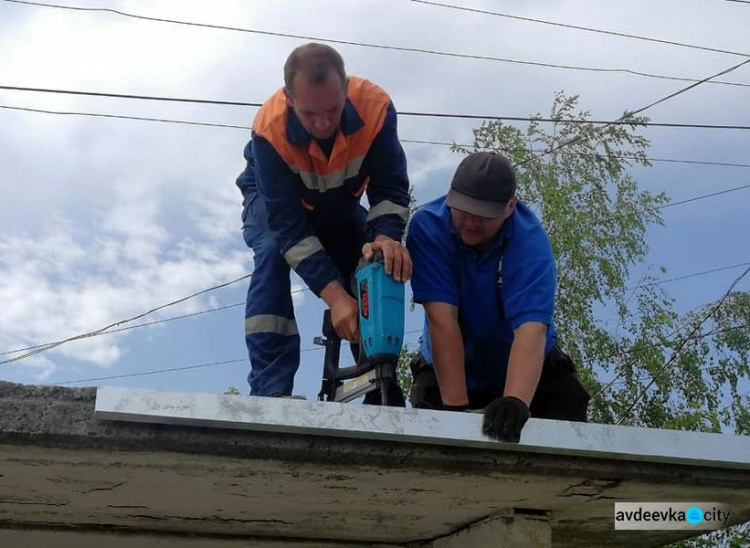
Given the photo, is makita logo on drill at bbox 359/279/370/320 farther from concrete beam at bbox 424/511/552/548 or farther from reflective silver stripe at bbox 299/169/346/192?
concrete beam at bbox 424/511/552/548

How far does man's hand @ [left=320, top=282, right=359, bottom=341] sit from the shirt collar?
562mm

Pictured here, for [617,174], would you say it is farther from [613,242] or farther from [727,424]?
[727,424]

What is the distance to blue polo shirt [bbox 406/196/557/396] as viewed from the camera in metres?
3.49

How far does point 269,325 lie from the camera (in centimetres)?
393

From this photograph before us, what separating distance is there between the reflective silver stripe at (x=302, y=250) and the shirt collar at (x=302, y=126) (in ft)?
1.24

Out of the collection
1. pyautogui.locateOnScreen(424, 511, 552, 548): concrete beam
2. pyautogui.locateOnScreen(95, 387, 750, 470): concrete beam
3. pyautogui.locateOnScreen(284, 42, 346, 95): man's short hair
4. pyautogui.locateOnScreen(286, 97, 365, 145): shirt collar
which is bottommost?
pyautogui.locateOnScreen(424, 511, 552, 548): concrete beam

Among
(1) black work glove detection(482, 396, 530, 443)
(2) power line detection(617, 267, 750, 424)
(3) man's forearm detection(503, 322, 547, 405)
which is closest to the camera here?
(1) black work glove detection(482, 396, 530, 443)

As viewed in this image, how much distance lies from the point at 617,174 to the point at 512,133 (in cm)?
163

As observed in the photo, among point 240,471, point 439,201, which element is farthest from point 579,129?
point 240,471

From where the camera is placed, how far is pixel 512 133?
13648 mm

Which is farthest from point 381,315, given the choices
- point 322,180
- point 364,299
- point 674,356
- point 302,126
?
point 674,356

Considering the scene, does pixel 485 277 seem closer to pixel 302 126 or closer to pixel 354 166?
pixel 354 166

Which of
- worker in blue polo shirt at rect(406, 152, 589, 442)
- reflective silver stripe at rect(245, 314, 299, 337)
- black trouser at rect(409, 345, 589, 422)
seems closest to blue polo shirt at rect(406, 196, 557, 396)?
worker in blue polo shirt at rect(406, 152, 589, 442)

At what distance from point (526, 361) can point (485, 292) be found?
1.45ft
